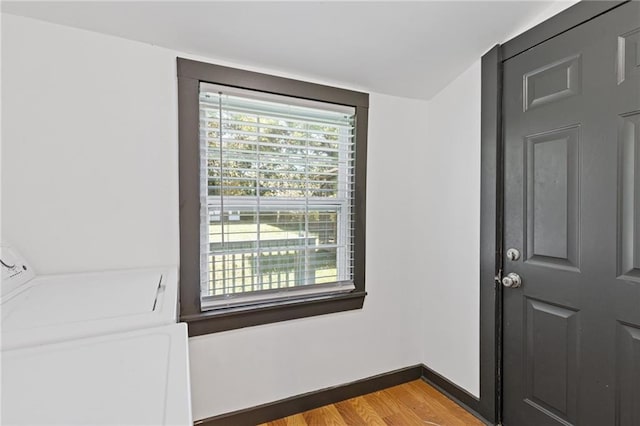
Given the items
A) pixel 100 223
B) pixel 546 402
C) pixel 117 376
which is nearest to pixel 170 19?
pixel 100 223

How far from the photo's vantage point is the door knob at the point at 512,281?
61.7 inches

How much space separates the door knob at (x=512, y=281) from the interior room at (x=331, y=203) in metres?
0.01

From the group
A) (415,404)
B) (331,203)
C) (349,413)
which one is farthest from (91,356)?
(415,404)

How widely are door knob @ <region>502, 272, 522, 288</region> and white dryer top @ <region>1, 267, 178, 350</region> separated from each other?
1.59 metres

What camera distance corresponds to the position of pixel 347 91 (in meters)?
1.88

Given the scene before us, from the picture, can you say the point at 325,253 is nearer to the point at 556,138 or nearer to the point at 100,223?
the point at 100,223

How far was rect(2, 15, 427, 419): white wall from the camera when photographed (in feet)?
4.06

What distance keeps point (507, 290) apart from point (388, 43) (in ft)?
4.84

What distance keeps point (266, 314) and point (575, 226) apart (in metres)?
1.57

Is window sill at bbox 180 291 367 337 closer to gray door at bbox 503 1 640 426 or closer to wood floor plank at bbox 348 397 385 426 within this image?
wood floor plank at bbox 348 397 385 426

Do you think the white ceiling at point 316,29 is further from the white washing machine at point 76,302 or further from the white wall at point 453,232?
the white washing machine at point 76,302

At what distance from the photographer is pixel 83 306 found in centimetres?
92

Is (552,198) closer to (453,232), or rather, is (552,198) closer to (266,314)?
(453,232)

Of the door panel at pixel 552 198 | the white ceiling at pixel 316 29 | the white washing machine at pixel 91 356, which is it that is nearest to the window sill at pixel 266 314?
the white washing machine at pixel 91 356
